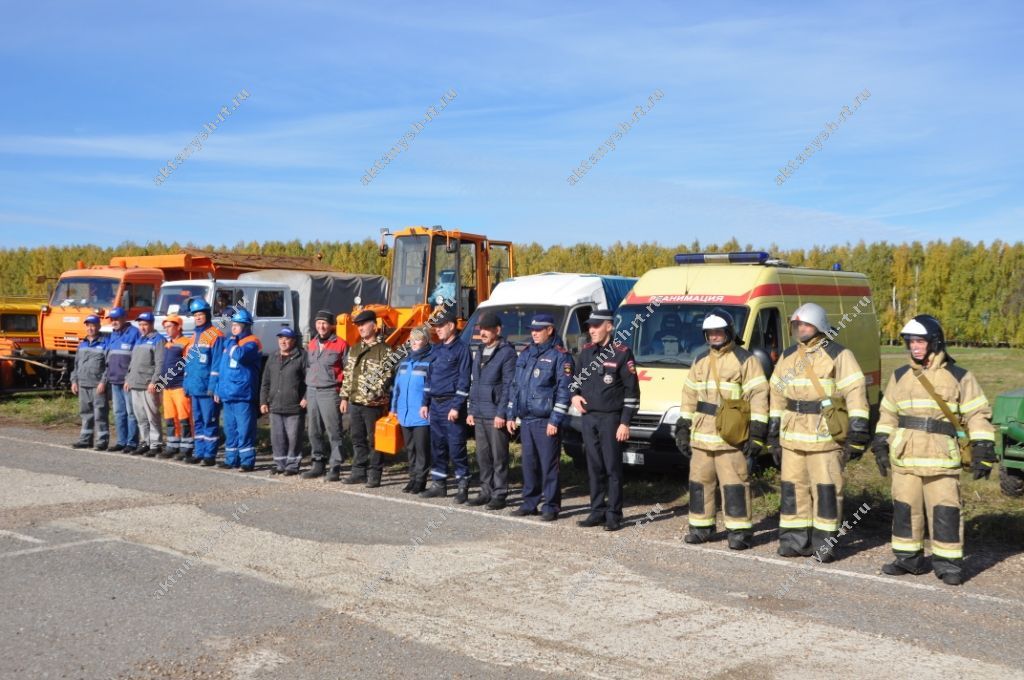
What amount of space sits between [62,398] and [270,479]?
10.8 m

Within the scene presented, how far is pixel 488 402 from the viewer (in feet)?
32.8

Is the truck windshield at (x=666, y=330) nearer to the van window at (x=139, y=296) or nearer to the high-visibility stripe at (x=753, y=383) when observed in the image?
the high-visibility stripe at (x=753, y=383)

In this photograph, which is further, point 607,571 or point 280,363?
point 280,363

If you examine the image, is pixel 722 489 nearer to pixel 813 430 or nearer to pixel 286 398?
pixel 813 430

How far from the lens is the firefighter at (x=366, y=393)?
11203 mm

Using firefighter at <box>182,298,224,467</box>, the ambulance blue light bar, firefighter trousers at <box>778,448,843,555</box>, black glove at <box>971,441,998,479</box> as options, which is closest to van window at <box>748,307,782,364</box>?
the ambulance blue light bar

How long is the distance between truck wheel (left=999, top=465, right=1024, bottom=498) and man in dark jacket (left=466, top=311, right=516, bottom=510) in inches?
175

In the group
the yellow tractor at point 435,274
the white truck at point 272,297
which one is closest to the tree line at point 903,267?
the white truck at point 272,297

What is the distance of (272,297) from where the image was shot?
816 inches

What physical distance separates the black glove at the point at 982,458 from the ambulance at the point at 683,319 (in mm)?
3652

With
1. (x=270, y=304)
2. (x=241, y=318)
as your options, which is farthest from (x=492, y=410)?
(x=270, y=304)

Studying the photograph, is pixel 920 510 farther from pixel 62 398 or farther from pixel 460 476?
pixel 62 398

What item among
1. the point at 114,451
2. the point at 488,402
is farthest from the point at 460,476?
the point at 114,451

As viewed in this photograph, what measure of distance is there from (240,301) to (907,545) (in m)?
15.4
